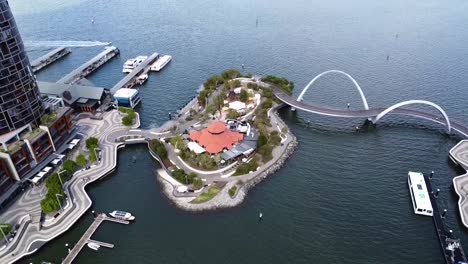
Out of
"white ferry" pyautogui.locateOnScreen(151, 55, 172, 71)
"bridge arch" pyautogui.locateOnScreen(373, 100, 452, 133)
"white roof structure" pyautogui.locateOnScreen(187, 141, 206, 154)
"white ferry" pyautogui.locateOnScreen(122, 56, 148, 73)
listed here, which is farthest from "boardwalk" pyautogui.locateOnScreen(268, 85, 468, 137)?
"white ferry" pyautogui.locateOnScreen(122, 56, 148, 73)

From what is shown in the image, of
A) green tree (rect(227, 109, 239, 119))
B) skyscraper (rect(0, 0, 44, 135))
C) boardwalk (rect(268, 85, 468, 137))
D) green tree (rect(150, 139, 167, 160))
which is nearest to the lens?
skyscraper (rect(0, 0, 44, 135))

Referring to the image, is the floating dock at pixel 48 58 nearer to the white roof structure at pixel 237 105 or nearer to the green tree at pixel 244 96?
the white roof structure at pixel 237 105

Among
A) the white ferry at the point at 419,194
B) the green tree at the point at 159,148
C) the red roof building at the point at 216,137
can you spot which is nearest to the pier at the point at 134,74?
the green tree at the point at 159,148

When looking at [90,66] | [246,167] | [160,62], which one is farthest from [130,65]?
[246,167]

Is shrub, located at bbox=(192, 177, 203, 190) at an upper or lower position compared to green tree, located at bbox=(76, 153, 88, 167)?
lower

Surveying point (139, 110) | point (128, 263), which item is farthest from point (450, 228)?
point (139, 110)

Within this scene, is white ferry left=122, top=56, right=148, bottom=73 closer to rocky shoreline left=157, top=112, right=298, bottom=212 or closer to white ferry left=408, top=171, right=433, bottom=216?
rocky shoreline left=157, top=112, right=298, bottom=212
